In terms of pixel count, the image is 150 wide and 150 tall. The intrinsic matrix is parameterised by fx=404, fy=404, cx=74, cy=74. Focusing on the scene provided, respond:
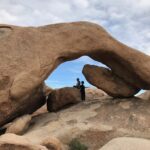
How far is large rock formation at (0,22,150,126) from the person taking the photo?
57.9ft

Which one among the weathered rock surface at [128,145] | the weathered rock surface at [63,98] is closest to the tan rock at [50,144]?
the weathered rock surface at [128,145]

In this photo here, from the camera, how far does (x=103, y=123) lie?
18.0m

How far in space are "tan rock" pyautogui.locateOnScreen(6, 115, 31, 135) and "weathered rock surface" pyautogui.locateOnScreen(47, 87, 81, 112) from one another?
2.66 metres

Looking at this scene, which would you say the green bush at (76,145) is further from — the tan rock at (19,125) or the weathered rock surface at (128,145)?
the weathered rock surface at (128,145)

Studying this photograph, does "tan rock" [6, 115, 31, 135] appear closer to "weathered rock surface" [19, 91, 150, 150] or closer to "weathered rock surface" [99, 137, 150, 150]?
"weathered rock surface" [19, 91, 150, 150]

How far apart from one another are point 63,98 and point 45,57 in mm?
3373

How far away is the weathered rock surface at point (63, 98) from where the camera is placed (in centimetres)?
2098

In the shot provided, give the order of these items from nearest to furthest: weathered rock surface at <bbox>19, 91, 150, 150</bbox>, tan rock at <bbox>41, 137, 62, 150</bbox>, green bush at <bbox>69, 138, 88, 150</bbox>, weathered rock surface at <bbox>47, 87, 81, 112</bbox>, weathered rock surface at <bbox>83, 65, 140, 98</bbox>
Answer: tan rock at <bbox>41, 137, 62, 150</bbox>, green bush at <bbox>69, 138, 88, 150</bbox>, weathered rock surface at <bbox>19, 91, 150, 150</bbox>, weathered rock surface at <bbox>83, 65, 140, 98</bbox>, weathered rock surface at <bbox>47, 87, 81, 112</bbox>

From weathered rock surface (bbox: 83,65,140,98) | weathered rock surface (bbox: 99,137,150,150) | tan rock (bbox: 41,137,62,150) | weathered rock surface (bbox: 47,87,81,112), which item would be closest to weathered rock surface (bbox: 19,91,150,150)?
weathered rock surface (bbox: 83,65,140,98)

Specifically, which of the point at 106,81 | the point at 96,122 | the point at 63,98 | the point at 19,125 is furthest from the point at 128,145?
the point at 63,98

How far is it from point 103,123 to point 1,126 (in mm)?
4973

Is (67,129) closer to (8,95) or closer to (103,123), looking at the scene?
(103,123)

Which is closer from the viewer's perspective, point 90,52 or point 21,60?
point 21,60

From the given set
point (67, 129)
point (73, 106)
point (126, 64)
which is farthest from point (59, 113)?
point (126, 64)
